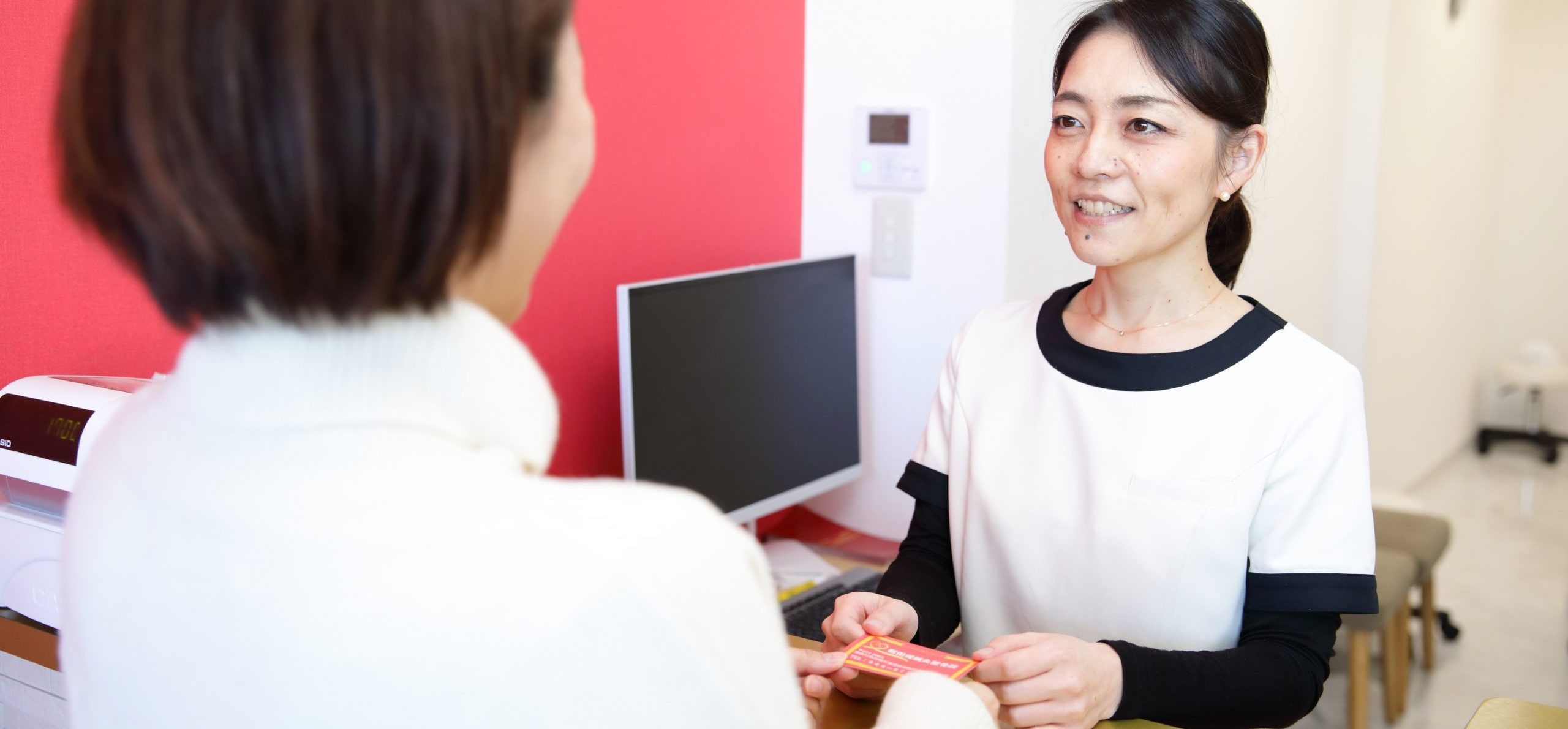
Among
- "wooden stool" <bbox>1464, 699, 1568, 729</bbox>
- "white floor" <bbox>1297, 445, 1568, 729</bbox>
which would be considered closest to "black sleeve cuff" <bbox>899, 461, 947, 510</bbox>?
"wooden stool" <bbox>1464, 699, 1568, 729</bbox>

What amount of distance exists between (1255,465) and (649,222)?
1.31 meters

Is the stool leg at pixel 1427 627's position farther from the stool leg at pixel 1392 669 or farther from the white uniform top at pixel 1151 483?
the white uniform top at pixel 1151 483

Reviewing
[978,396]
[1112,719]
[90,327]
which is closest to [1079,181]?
[978,396]

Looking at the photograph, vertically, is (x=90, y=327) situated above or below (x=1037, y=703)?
above

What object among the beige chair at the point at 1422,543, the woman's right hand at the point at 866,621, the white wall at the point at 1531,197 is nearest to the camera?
the woman's right hand at the point at 866,621

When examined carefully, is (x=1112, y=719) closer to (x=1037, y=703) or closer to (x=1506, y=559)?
(x=1037, y=703)

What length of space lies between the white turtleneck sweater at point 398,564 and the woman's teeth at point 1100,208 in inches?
41.8

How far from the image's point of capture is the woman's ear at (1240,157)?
5.13ft

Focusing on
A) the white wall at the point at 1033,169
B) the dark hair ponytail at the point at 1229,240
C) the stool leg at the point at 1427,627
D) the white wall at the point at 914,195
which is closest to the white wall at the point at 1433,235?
the stool leg at the point at 1427,627

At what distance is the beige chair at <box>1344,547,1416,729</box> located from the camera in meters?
2.89

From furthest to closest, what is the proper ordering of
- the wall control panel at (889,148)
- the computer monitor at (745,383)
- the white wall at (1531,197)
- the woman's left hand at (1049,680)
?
1. the white wall at (1531,197)
2. the wall control panel at (889,148)
3. the computer monitor at (745,383)
4. the woman's left hand at (1049,680)

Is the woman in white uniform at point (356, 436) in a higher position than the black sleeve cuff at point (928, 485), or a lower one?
higher

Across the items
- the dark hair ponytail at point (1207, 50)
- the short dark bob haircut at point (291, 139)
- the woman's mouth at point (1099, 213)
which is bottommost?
the woman's mouth at point (1099, 213)

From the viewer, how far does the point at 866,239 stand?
107 inches
